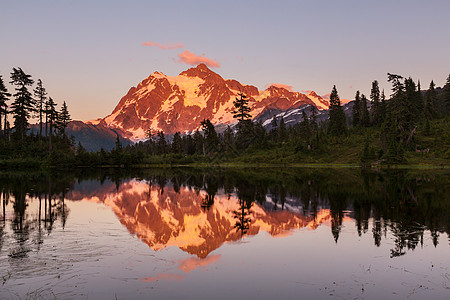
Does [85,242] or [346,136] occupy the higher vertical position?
[346,136]

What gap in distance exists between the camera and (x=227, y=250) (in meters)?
16.2

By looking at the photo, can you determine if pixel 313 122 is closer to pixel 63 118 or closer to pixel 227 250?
pixel 63 118

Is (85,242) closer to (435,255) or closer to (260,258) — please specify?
(260,258)

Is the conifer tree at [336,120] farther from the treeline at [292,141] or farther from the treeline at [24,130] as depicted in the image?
the treeline at [24,130]

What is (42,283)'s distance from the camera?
1179 cm

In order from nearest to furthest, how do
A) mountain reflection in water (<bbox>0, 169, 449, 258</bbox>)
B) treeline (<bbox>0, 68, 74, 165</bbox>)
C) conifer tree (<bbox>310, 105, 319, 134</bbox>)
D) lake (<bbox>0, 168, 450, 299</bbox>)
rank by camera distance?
lake (<bbox>0, 168, 450, 299</bbox>), mountain reflection in water (<bbox>0, 169, 449, 258</bbox>), treeline (<bbox>0, 68, 74, 165</bbox>), conifer tree (<bbox>310, 105, 319, 134</bbox>)

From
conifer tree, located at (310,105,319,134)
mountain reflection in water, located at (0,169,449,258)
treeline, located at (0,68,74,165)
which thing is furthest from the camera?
conifer tree, located at (310,105,319,134)

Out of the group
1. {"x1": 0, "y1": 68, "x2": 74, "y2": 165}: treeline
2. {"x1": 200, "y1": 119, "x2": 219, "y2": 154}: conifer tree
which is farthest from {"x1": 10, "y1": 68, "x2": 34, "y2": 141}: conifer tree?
{"x1": 200, "y1": 119, "x2": 219, "y2": 154}: conifer tree

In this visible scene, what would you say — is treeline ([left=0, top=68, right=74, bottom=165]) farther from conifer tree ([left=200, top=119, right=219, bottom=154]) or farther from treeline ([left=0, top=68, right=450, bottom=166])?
conifer tree ([left=200, top=119, right=219, bottom=154])

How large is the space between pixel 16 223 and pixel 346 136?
115 metres

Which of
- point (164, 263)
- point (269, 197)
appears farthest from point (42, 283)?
point (269, 197)

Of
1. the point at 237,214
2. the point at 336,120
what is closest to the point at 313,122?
the point at 336,120

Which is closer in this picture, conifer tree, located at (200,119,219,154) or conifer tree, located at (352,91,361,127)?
conifer tree, located at (352,91,361,127)

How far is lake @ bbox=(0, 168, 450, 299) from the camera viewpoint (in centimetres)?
1148
